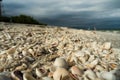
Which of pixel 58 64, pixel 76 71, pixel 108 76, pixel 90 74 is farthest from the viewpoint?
pixel 58 64

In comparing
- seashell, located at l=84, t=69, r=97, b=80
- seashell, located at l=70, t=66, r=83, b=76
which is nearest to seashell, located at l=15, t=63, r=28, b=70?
seashell, located at l=70, t=66, r=83, b=76

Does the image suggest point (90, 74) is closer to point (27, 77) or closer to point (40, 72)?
point (40, 72)

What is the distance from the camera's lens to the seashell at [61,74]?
519cm

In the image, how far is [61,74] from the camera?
518 centimetres

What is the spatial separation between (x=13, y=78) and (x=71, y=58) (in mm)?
1666

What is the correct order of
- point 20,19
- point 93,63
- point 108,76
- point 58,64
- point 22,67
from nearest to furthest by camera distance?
point 108,76 < point 22,67 < point 58,64 < point 93,63 < point 20,19

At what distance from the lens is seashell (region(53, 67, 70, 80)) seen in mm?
5188

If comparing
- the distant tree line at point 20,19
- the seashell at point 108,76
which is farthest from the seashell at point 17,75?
the distant tree line at point 20,19

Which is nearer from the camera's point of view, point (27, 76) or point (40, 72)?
point (27, 76)

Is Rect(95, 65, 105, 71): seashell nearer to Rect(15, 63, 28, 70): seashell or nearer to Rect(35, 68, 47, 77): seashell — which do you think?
Rect(35, 68, 47, 77): seashell

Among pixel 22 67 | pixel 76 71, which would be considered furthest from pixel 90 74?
pixel 22 67

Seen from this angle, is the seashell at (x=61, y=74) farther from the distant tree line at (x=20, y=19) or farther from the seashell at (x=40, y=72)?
the distant tree line at (x=20, y=19)

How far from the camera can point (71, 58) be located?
A: 6457 mm

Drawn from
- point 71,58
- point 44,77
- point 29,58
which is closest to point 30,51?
point 29,58
